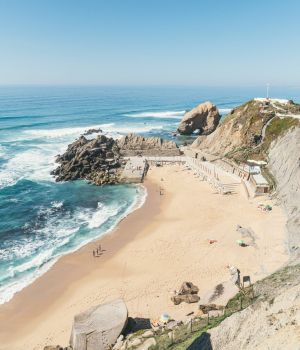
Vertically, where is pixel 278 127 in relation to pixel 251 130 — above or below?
above

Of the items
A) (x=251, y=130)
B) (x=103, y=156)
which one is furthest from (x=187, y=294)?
(x=251, y=130)

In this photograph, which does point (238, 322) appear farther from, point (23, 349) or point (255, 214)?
point (255, 214)

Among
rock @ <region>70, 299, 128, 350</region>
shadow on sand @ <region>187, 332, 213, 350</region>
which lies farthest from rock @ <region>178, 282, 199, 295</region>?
shadow on sand @ <region>187, 332, 213, 350</region>

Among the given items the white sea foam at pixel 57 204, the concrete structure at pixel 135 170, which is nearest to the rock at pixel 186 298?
the white sea foam at pixel 57 204

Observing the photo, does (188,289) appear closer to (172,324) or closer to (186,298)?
(186,298)

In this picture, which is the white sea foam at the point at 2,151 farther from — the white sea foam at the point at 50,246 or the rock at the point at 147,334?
the rock at the point at 147,334

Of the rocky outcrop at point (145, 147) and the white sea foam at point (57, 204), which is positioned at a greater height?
the rocky outcrop at point (145, 147)

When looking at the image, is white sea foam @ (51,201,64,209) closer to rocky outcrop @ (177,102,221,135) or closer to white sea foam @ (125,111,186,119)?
rocky outcrop @ (177,102,221,135)
